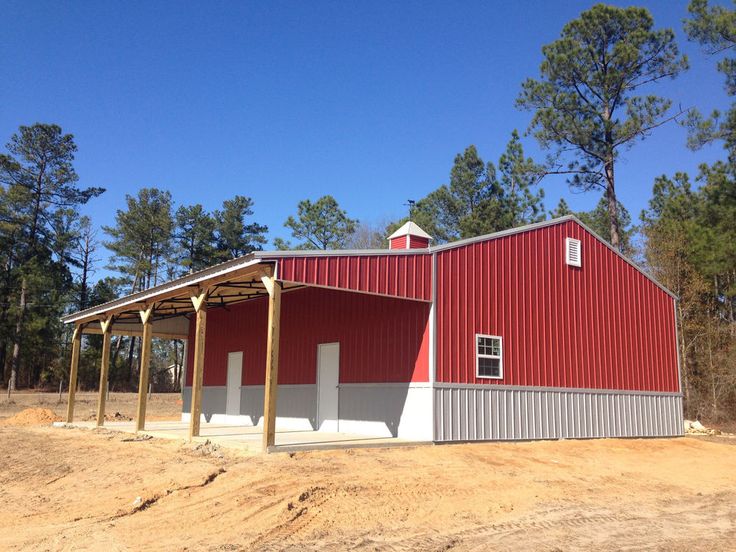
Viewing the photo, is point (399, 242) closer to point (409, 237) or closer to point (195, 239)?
point (409, 237)

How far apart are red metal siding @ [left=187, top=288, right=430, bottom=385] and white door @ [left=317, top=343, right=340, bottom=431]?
6.8 inches

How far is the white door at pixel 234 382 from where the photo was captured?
713 inches

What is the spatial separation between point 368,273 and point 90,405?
22.1 m

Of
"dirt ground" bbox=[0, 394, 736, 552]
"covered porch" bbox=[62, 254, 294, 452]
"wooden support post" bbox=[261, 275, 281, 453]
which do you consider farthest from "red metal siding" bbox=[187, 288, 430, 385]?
"wooden support post" bbox=[261, 275, 281, 453]

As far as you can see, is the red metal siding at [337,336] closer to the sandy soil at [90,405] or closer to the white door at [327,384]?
the white door at [327,384]

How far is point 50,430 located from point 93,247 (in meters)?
31.1

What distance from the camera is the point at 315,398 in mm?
15102

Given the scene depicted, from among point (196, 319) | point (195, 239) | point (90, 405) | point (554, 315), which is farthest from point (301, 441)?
point (195, 239)

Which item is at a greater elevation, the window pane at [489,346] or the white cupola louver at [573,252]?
the white cupola louver at [573,252]

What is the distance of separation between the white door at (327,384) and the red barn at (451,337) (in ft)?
0.13

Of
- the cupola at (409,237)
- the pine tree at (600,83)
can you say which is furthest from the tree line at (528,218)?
the cupola at (409,237)

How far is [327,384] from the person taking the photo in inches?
586

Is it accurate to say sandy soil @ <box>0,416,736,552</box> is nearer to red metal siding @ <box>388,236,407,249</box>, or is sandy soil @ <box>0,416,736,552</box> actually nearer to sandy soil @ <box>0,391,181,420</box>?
red metal siding @ <box>388,236,407,249</box>

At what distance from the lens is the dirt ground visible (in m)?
6.30
